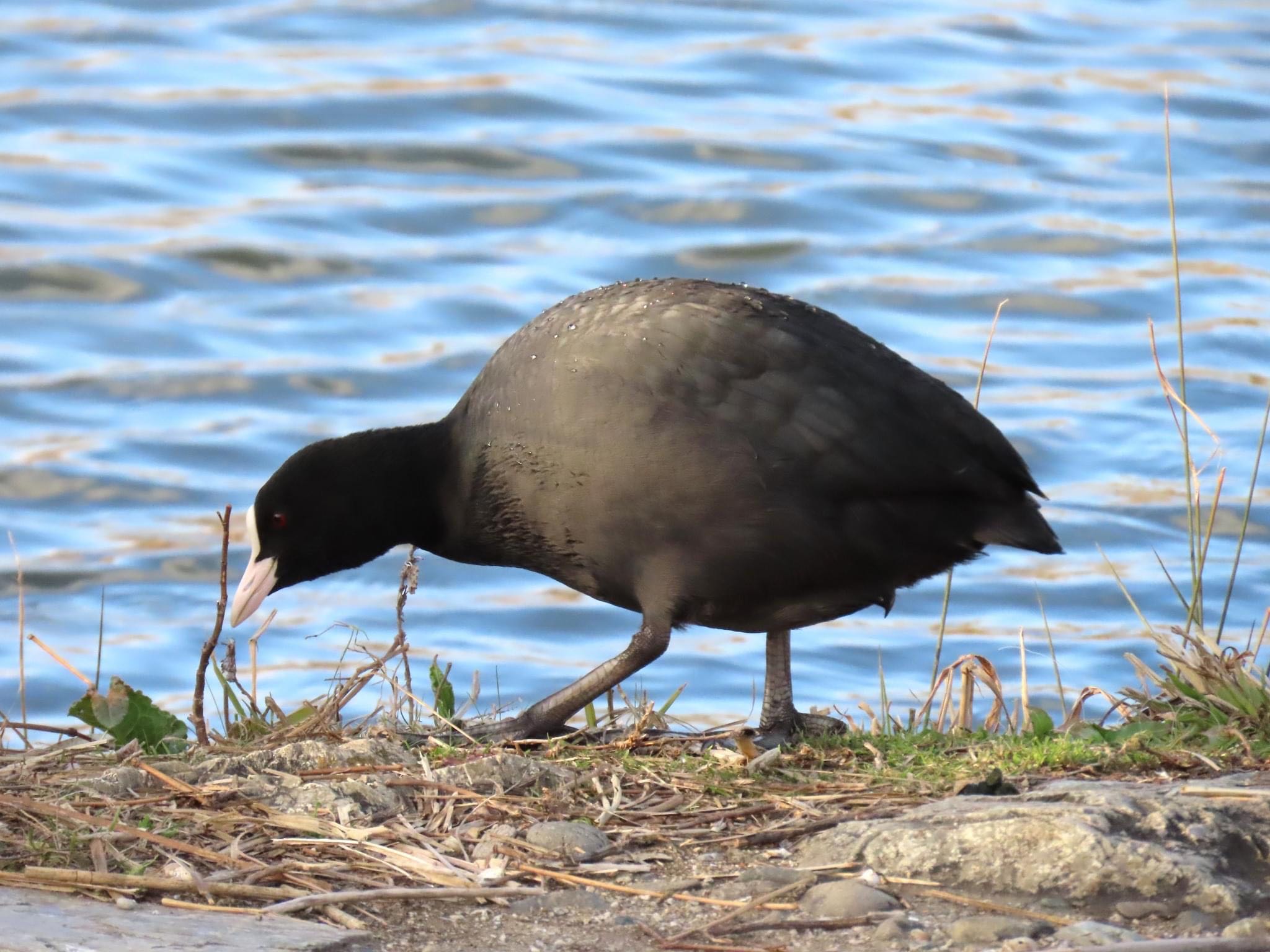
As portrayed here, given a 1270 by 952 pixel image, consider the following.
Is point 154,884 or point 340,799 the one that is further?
point 340,799

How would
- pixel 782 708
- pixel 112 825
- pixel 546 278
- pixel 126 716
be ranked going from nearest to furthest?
pixel 112 825 → pixel 126 716 → pixel 782 708 → pixel 546 278

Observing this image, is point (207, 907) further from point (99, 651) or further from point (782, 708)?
point (782, 708)

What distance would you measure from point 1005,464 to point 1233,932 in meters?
1.72

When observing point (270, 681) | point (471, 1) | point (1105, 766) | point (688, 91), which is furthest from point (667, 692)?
point (471, 1)

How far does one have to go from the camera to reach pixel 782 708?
4.84m

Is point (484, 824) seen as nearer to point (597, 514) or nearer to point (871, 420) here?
point (597, 514)

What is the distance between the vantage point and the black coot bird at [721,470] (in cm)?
432

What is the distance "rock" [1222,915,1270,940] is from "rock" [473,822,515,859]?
1.20m

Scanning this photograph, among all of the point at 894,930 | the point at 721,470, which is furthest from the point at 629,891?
the point at 721,470

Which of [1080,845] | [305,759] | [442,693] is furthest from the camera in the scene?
[442,693]

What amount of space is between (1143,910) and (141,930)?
1.55 m

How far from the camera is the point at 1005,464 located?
454 centimetres

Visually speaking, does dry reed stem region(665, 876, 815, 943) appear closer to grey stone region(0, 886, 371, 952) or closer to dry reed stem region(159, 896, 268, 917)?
grey stone region(0, 886, 371, 952)

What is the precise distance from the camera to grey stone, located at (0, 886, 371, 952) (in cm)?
289
